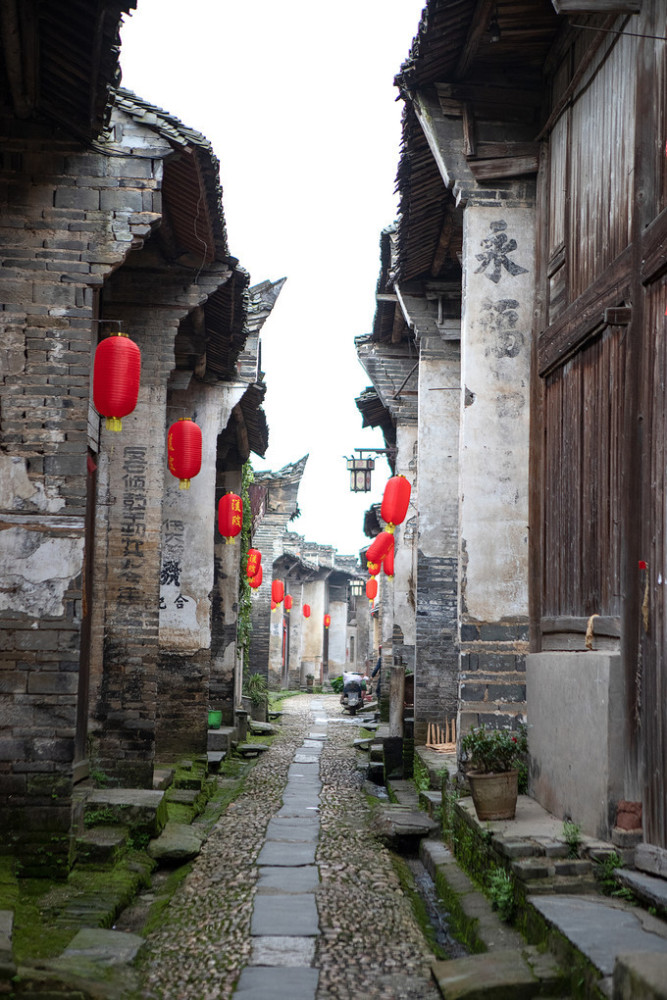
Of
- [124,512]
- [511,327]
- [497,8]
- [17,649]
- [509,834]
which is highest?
[497,8]

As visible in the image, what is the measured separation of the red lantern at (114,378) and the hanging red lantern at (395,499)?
6.05m

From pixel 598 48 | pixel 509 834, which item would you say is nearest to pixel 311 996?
pixel 509 834

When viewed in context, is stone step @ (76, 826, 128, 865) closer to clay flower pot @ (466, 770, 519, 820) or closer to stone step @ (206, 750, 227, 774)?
clay flower pot @ (466, 770, 519, 820)

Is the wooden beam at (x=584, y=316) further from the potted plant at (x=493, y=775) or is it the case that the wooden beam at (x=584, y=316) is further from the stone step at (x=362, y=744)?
the stone step at (x=362, y=744)

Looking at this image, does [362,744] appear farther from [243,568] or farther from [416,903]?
[416,903]

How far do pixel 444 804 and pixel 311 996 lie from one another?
12.3 ft

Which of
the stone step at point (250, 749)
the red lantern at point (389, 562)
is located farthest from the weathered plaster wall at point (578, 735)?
the red lantern at point (389, 562)

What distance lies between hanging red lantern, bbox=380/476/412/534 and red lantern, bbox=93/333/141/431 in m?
6.05

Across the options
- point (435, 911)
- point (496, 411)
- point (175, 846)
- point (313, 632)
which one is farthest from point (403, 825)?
point (313, 632)

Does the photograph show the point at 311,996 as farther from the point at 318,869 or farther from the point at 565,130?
the point at 565,130

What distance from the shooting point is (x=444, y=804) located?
8383 mm

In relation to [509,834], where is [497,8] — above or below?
above

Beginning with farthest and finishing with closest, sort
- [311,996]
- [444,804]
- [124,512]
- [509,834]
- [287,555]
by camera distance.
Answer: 1. [287,555]
2. [124,512]
3. [444,804]
4. [509,834]
5. [311,996]

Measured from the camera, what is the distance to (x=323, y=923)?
611 cm
